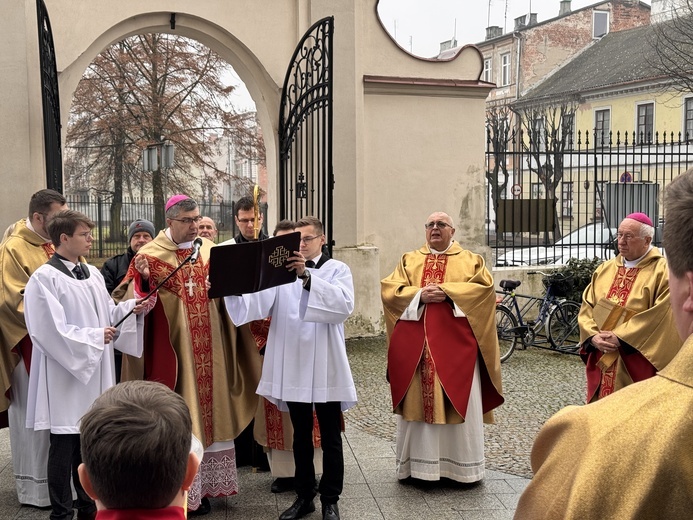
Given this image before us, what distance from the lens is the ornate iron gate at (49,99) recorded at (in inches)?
337

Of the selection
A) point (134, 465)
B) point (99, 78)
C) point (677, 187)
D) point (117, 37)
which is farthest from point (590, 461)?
point (99, 78)

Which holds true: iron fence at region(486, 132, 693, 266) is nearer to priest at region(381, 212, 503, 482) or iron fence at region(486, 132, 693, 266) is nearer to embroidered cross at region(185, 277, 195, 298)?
priest at region(381, 212, 503, 482)

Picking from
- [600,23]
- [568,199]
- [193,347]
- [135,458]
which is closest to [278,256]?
[193,347]

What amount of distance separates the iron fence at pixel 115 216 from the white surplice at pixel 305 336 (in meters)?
19.3

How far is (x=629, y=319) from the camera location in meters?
5.94

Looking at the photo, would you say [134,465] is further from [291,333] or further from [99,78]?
[99,78]

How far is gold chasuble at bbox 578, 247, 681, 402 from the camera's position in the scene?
5.80 meters

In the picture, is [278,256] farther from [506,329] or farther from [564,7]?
[564,7]

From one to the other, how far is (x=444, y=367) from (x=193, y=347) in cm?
183

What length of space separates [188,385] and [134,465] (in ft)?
12.2

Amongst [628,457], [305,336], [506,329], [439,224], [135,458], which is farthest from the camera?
[506,329]

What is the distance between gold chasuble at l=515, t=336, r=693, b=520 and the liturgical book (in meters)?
3.73

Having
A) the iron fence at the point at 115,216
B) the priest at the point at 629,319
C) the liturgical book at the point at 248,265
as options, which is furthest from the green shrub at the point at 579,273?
the iron fence at the point at 115,216

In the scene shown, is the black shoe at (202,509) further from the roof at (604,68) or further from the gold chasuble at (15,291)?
the roof at (604,68)
